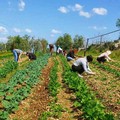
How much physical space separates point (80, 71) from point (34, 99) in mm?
5924

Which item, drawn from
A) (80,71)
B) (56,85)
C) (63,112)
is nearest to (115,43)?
(80,71)

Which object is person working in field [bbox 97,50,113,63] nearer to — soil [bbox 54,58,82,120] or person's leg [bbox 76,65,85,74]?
person's leg [bbox 76,65,85,74]

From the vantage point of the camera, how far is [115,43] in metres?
45.9

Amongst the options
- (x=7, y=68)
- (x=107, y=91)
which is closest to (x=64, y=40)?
(x=7, y=68)

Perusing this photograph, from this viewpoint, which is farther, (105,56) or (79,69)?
(105,56)

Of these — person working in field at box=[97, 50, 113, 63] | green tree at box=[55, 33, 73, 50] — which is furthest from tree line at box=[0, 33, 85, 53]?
person working in field at box=[97, 50, 113, 63]

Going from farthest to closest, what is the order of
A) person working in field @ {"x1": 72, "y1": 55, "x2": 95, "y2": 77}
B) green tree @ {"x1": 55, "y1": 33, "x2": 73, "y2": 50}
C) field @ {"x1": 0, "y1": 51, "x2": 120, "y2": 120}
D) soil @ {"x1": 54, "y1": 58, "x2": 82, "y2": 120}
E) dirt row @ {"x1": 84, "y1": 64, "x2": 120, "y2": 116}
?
green tree @ {"x1": 55, "y1": 33, "x2": 73, "y2": 50}, person working in field @ {"x1": 72, "y1": 55, "x2": 95, "y2": 77}, dirt row @ {"x1": 84, "y1": 64, "x2": 120, "y2": 116}, soil @ {"x1": 54, "y1": 58, "x2": 82, "y2": 120}, field @ {"x1": 0, "y1": 51, "x2": 120, "y2": 120}

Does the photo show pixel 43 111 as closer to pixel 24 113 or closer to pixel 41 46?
pixel 24 113

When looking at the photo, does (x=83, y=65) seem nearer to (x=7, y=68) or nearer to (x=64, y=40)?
(x=7, y=68)

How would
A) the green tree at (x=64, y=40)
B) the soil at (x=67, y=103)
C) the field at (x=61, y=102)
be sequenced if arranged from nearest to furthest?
the field at (x=61, y=102), the soil at (x=67, y=103), the green tree at (x=64, y=40)

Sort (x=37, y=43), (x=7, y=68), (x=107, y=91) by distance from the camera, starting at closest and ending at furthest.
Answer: (x=107, y=91) → (x=7, y=68) → (x=37, y=43)

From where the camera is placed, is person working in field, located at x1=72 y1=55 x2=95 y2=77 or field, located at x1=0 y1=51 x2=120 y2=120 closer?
field, located at x1=0 y1=51 x2=120 y2=120

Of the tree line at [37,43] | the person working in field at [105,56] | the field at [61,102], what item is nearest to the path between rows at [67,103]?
the field at [61,102]

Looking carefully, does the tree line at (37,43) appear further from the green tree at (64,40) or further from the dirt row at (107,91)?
the dirt row at (107,91)
